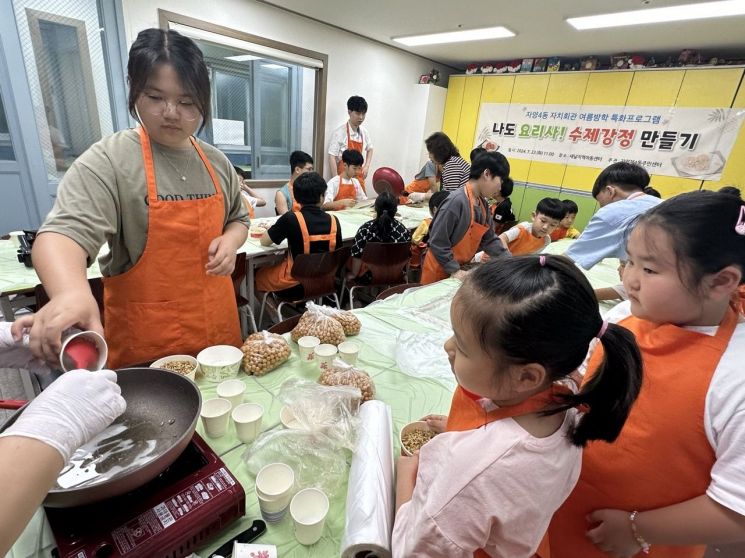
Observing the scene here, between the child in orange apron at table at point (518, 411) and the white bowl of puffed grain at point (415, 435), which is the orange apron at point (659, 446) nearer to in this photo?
the child in orange apron at table at point (518, 411)

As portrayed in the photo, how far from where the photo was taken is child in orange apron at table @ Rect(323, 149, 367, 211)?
4348 millimetres

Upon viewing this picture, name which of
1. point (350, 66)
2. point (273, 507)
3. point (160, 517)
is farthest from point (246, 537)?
point (350, 66)

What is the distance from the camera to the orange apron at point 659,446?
2.35 ft

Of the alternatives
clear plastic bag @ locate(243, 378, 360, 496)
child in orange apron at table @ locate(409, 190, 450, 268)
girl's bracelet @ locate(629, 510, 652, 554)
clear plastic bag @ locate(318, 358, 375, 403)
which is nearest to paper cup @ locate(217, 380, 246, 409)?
clear plastic bag @ locate(243, 378, 360, 496)

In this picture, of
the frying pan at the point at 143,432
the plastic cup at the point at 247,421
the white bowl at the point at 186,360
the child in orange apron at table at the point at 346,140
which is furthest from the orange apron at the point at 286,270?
the child in orange apron at table at the point at 346,140

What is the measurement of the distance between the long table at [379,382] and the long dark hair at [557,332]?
54 cm

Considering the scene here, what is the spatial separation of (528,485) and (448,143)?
4.52 meters

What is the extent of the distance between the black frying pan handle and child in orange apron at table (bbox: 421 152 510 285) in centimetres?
188

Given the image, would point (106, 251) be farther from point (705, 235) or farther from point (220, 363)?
point (705, 235)

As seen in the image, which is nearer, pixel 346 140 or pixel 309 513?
pixel 309 513

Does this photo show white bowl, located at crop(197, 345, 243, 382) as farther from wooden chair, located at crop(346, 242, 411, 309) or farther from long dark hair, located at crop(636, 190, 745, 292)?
wooden chair, located at crop(346, 242, 411, 309)

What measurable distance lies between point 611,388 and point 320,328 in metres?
0.98

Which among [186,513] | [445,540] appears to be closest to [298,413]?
[186,513]

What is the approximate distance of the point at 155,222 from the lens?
119cm
